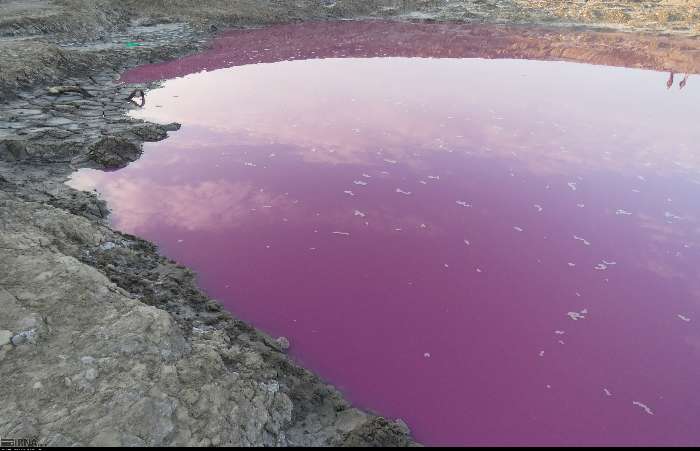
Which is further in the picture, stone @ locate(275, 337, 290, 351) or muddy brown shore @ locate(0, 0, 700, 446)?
stone @ locate(275, 337, 290, 351)

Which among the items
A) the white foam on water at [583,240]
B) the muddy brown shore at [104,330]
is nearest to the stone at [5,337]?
the muddy brown shore at [104,330]

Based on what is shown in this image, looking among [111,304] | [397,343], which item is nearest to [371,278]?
[397,343]

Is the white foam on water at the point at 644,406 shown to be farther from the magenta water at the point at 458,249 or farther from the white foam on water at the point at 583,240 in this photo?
the white foam on water at the point at 583,240

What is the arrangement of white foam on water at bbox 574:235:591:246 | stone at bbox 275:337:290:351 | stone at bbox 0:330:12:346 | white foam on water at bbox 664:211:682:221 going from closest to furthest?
stone at bbox 0:330:12:346
stone at bbox 275:337:290:351
white foam on water at bbox 574:235:591:246
white foam on water at bbox 664:211:682:221

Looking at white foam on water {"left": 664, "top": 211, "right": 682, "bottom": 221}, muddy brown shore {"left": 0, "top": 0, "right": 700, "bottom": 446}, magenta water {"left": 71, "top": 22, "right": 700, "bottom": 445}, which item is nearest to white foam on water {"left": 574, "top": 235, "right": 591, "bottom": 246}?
magenta water {"left": 71, "top": 22, "right": 700, "bottom": 445}

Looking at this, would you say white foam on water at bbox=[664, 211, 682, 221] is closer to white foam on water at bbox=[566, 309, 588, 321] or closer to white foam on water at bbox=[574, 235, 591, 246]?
white foam on water at bbox=[574, 235, 591, 246]

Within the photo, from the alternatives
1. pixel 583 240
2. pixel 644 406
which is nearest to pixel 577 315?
pixel 644 406

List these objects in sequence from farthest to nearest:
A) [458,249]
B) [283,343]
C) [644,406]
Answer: [458,249]
[283,343]
[644,406]

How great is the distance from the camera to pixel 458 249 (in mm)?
7609

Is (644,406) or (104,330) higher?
(104,330)

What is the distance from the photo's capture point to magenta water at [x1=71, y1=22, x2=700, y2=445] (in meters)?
5.21

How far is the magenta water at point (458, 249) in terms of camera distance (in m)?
5.21

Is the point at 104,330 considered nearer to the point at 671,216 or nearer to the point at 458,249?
the point at 458,249

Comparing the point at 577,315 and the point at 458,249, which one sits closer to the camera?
the point at 577,315
